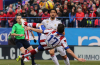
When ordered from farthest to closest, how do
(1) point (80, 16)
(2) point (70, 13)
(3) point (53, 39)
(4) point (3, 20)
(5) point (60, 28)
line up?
(4) point (3, 20) → (2) point (70, 13) → (1) point (80, 16) → (3) point (53, 39) → (5) point (60, 28)

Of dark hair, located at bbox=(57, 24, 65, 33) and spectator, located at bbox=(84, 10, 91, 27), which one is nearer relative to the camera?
dark hair, located at bbox=(57, 24, 65, 33)

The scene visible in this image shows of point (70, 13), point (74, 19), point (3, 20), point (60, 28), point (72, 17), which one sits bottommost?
point (3, 20)

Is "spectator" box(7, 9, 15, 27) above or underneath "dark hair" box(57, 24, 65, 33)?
underneath

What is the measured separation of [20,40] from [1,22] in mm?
5869

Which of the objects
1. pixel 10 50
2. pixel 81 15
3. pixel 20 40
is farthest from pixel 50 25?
pixel 81 15

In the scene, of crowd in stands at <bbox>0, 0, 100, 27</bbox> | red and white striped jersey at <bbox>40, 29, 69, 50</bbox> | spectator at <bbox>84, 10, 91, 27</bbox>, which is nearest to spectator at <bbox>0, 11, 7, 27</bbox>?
crowd in stands at <bbox>0, 0, 100, 27</bbox>

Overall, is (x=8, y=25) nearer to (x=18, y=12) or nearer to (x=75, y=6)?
(x=18, y=12)

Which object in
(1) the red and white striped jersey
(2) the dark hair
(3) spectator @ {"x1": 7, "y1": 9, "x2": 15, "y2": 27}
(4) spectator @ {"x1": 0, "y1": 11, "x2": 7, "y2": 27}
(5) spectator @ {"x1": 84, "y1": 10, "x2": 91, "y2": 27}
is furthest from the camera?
(4) spectator @ {"x1": 0, "y1": 11, "x2": 7, "y2": 27}

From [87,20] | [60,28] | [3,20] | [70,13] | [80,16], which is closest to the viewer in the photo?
[60,28]

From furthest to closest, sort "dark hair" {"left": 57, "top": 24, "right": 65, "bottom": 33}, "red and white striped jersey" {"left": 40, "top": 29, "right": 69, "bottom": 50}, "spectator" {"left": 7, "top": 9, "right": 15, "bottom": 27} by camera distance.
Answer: "spectator" {"left": 7, "top": 9, "right": 15, "bottom": 27}
"red and white striped jersey" {"left": 40, "top": 29, "right": 69, "bottom": 50}
"dark hair" {"left": 57, "top": 24, "right": 65, "bottom": 33}

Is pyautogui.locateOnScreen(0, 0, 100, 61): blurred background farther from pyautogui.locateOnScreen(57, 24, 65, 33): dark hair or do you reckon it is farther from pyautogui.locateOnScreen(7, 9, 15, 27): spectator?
pyautogui.locateOnScreen(57, 24, 65, 33): dark hair

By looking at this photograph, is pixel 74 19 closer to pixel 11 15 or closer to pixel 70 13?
pixel 70 13

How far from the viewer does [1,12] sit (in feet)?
50.8

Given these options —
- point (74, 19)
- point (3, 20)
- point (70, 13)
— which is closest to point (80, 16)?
point (74, 19)
